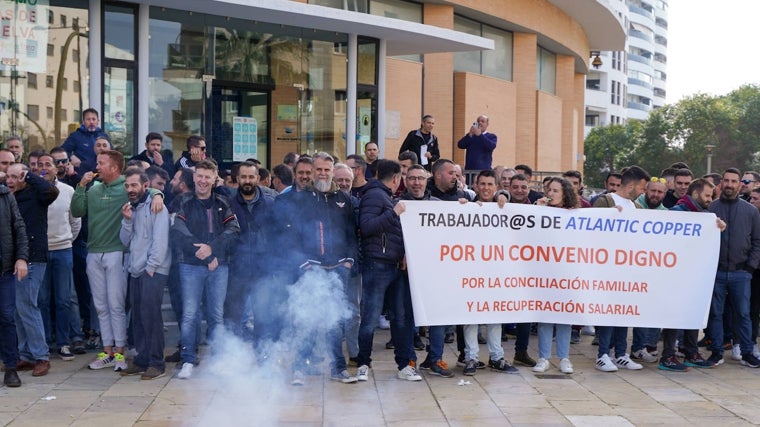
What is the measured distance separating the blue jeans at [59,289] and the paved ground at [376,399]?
379 mm

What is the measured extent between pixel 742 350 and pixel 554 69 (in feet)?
74.9

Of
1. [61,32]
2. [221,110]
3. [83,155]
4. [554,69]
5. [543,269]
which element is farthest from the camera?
[554,69]

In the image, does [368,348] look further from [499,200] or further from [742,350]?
[742,350]

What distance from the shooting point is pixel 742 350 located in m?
9.41

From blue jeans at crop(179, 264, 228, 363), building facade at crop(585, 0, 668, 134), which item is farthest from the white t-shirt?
building facade at crop(585, 0, 668, 134)

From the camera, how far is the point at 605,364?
891 cm

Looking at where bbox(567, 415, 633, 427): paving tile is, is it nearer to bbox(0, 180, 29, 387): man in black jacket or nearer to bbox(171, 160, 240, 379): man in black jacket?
bbox(171, 160, 240, 379): man in black jacket

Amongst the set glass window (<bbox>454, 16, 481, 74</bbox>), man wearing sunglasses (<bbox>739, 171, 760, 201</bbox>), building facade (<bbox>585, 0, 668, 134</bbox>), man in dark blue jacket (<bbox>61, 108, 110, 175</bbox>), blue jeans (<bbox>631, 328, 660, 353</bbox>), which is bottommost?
blue jeans (<bbox>631, 328, 660, 353</bbox>)

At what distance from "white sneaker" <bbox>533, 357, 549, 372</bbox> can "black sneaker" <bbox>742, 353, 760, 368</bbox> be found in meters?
2.35

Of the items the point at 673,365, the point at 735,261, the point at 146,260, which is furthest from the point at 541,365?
the point at 146,260

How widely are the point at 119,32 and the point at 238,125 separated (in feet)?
9.34

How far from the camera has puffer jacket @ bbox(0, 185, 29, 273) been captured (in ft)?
25.7

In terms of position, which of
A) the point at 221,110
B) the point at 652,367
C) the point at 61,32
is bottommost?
the point at 652,367

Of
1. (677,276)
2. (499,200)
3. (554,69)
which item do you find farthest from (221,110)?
(554,69)
